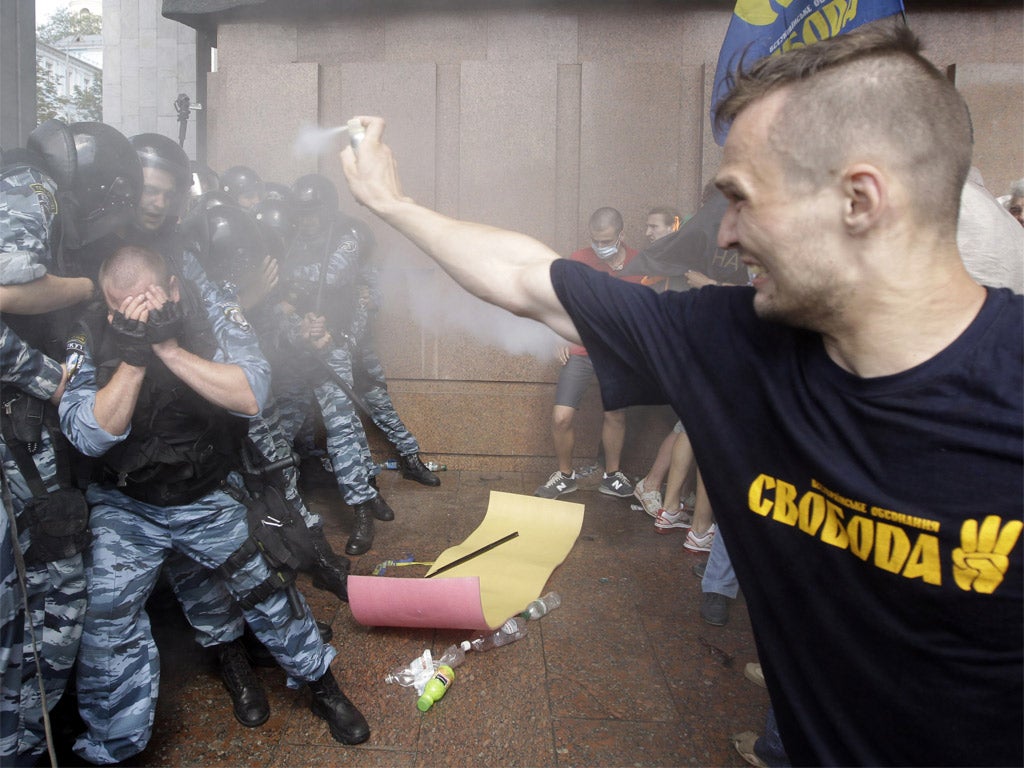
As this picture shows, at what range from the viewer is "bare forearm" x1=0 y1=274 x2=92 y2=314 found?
2.39 m

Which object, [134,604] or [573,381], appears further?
[573,381]

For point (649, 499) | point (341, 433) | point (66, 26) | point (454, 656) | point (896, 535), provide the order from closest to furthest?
point (896, 535)
point (454, 656)
point (341, 433)
point (649, 499)
point (66, 26)

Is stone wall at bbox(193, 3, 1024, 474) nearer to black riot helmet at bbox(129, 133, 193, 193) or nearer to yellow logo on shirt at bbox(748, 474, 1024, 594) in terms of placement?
black riot helmet at bbox(129, 133, 193, 193)

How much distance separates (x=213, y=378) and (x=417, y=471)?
3.49 meters

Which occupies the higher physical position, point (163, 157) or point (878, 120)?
point (163, 157)

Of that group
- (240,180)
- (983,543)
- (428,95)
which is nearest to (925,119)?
(983,543)

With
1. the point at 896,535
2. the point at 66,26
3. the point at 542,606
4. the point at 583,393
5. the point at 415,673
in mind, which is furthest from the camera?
the point at 583,393

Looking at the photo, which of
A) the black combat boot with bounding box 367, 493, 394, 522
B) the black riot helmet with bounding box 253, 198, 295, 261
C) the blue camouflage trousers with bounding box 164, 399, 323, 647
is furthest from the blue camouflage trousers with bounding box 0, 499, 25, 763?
the black combat boot with bounding box 367, 493, 394, 522

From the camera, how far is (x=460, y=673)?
321cm

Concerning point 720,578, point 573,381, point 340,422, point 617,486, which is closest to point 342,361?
point 340,422

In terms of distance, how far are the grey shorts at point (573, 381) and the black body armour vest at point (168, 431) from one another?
3297mm

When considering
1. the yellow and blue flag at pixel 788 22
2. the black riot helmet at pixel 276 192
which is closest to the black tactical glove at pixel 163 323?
the yellow and blue flag at pixel 788 22

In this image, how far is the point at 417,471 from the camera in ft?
19.3

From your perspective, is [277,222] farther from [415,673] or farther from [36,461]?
[415,673]
